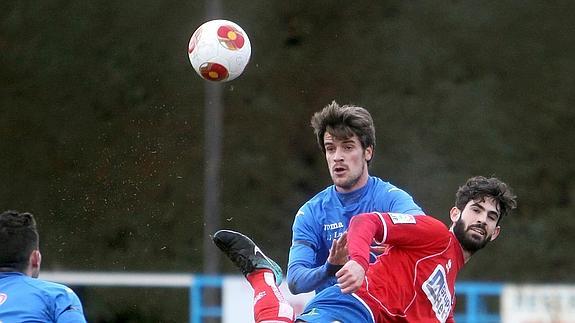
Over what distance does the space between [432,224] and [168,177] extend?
932cm

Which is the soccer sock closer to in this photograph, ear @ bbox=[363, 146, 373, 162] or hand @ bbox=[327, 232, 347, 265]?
hand @ bbox=[327, 232, 347, 265]

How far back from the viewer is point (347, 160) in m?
5.81

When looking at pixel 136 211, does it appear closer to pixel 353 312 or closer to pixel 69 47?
pixel 69 47

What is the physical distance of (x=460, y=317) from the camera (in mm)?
11836

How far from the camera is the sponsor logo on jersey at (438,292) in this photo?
5438 millimetres

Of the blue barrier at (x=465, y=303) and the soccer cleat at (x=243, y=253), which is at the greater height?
the blue barrier at (x=465, y=303)

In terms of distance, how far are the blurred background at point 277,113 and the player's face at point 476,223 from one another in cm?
861

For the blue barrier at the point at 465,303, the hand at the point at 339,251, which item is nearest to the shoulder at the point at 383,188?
the hand at the point at 339,251

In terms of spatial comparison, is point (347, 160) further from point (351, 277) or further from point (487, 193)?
point (351, 277)

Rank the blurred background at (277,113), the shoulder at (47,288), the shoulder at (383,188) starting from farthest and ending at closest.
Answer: the blurred background at (277,113), the shoulder at (383,188), the shoulder at (47,288)

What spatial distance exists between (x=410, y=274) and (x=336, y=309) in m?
0.37

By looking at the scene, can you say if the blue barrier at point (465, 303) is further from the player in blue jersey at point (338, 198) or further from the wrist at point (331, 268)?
the wrist at point (331, 268)

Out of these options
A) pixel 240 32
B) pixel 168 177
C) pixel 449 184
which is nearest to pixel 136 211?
pixel 168 177

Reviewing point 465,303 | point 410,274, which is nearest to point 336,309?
point 410,274
